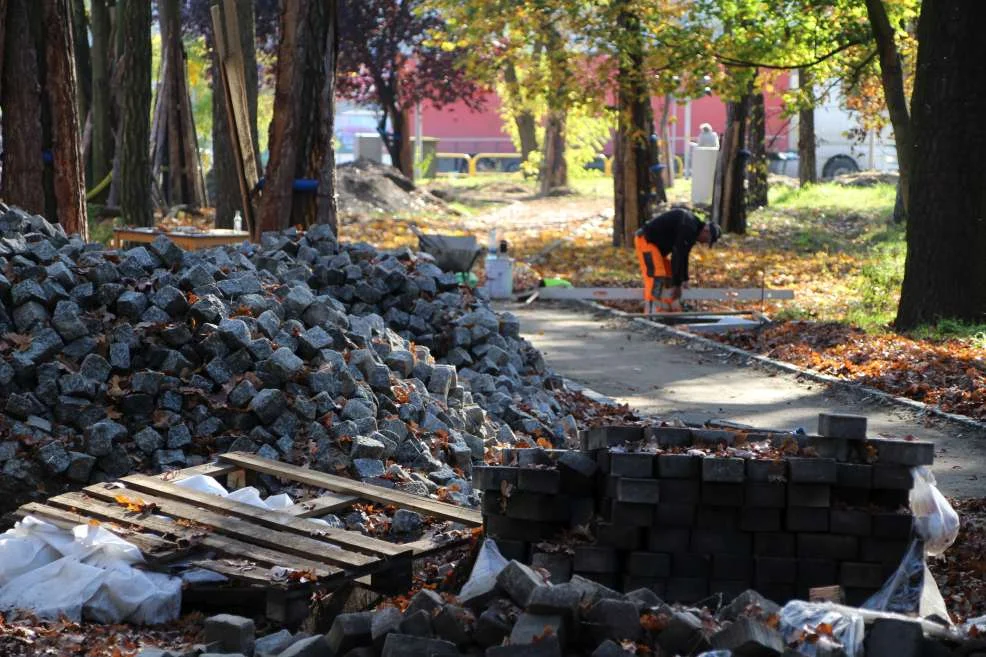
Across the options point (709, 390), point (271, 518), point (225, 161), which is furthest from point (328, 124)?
point (271, 518)

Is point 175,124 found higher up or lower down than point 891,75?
lower down

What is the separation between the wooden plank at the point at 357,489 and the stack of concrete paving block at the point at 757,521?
1146mm

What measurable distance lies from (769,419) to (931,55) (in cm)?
543

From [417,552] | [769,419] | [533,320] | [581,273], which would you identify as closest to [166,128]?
[581,273]

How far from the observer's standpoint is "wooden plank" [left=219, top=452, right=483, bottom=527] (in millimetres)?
7430

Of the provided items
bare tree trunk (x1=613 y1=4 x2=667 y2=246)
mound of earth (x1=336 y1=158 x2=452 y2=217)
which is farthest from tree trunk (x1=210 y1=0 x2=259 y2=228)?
mound of earth (x1=336 y1=158 x2=452 y2=217)

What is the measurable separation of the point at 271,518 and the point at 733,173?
19.3 metres

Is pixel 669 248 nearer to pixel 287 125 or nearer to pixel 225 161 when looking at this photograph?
pixel 287 125

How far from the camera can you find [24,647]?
5.96 metres

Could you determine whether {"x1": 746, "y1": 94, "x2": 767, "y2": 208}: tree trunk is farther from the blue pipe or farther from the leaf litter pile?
the blue pipe

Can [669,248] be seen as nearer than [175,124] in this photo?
Yes

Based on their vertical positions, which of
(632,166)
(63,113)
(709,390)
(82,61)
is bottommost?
(709,390)

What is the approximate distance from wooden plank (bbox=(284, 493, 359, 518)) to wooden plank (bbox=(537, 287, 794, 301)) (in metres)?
10.3

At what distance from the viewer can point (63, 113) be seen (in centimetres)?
1428
